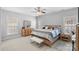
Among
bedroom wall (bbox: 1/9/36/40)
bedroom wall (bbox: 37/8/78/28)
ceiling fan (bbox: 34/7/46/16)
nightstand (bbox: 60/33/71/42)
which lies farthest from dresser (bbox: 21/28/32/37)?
nightstand (bbox: 60/33/71/42)

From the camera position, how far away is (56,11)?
6.40 ft

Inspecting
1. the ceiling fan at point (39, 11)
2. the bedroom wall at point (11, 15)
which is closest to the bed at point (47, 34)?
the bedroom wall at point (11, 15)

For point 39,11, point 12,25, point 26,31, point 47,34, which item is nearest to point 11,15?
point 12,25

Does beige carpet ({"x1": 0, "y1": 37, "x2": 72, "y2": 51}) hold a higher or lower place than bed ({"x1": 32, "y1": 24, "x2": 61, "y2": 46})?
lower

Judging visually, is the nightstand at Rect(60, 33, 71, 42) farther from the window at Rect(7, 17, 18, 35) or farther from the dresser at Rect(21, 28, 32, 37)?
the window at Rect(7, 17, 18, 35)

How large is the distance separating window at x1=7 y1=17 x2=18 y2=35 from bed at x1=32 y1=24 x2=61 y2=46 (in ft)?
1.70

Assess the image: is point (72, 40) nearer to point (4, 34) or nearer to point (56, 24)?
point (56, 24)

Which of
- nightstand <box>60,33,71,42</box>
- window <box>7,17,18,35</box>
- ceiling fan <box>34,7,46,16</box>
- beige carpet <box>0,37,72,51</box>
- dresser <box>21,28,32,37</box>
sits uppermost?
ceiling fan <box>34,7,46,16</box>

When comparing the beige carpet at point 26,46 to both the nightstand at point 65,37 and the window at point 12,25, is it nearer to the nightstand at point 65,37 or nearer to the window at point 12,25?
the nightstand at point 65,37

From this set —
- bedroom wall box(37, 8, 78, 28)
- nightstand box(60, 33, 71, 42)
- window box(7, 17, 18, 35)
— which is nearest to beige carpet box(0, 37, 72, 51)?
nightstand box(60, 33, 71, 42)

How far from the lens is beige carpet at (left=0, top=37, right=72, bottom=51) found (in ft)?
6.57

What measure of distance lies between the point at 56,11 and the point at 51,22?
323mm

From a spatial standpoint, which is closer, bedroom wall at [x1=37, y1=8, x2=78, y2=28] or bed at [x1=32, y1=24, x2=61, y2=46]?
bedroom wall at [x1=37, y1=8, x2=78, y2=28]

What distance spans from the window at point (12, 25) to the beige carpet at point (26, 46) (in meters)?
0.26
